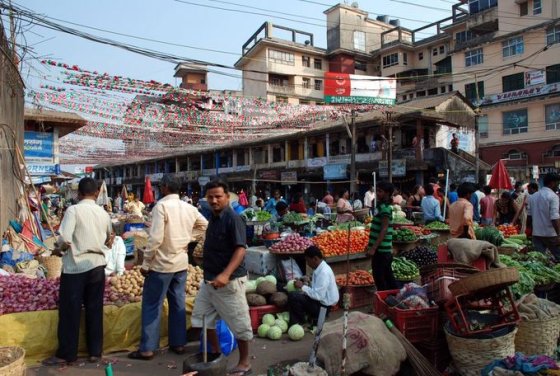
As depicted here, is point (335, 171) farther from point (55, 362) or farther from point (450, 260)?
point (55, 362)

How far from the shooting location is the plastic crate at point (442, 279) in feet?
13.0

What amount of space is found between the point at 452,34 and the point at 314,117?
35.2 metres

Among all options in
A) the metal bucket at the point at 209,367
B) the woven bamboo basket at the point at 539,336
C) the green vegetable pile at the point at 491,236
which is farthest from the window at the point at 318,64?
the metal bucket at the point at 209,367

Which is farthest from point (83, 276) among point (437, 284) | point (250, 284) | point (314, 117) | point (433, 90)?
point (433, 90)

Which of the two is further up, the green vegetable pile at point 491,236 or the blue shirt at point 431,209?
the blue shirt at point 431,209

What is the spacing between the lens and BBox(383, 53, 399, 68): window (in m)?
48.9

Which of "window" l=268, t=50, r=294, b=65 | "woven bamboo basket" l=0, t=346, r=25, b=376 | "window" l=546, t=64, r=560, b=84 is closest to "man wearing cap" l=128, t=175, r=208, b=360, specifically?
"woven bamboo basket" l=0, t=346, r=25, b=376

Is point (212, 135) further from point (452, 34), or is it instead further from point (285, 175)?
point (452, 34)

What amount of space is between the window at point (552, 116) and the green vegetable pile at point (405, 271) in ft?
96.5

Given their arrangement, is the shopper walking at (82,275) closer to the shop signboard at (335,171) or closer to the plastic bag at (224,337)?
the plastic bag at (224,337)

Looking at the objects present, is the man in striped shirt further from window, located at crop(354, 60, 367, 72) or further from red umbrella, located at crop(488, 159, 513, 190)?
window, located at crop(354, 60, 367, 72)

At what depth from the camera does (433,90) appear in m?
43.6

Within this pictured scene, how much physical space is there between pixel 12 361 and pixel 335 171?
25.2 m

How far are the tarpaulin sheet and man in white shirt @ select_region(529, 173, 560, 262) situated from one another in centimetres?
542
